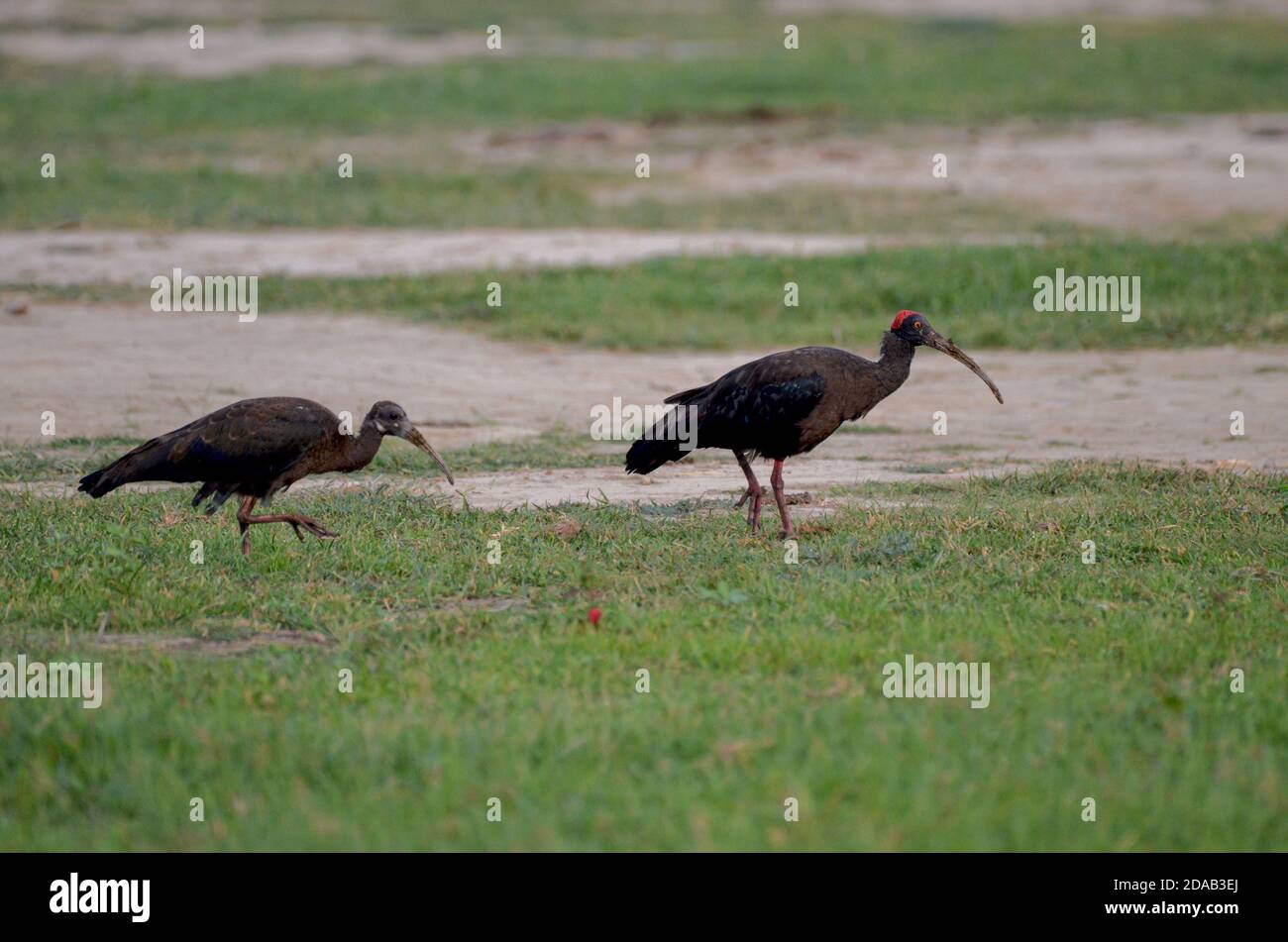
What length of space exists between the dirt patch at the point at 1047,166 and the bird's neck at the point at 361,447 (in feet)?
41.8

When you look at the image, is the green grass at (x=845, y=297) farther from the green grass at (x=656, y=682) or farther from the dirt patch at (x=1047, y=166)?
the green grass at (x=656, y=682)

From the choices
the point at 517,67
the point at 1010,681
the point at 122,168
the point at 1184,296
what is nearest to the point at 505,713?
Result: the point at 1010,681

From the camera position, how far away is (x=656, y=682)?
21.7ft

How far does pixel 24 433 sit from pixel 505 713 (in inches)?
270

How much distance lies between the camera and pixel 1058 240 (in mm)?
17688

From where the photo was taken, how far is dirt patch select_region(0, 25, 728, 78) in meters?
35.6
